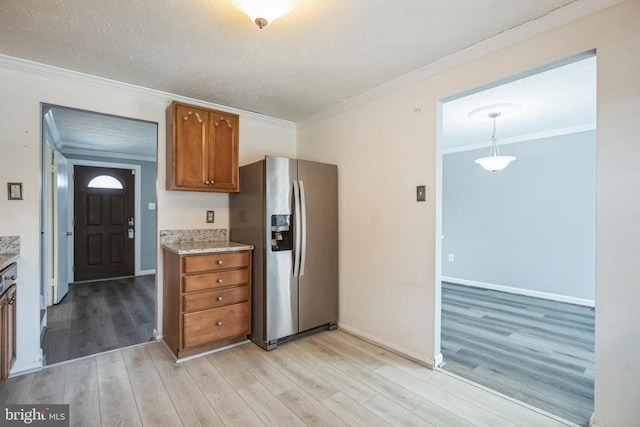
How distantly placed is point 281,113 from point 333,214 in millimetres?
1323

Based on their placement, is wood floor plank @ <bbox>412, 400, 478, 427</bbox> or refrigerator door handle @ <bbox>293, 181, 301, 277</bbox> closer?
wood floor plank @ <bbox>412, 400, 478, 427</bbox>

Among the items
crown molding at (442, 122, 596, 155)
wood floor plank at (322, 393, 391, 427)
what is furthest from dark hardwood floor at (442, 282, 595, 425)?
crown molding at (442, 122, 596, 155)

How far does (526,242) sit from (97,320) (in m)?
5.82

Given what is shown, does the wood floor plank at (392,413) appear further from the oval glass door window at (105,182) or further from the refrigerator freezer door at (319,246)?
the oval glass door window at (105,182)

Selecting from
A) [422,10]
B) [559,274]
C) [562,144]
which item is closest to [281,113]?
[422,10]

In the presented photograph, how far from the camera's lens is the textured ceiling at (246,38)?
1696 millimetres

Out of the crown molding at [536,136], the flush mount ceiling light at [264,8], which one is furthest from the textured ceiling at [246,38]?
the crown molding at [536,136]

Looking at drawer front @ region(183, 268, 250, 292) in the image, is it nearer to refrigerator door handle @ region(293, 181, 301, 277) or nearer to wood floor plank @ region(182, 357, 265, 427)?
refrigerator door handle @ region(293, 181, 301, 277)

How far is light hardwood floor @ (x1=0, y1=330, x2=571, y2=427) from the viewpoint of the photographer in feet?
5.89

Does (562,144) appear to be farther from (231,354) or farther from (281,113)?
(231,354)

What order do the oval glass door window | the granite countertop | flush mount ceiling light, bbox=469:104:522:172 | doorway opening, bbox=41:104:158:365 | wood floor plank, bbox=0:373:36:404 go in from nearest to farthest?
wood floor plank, bbox=0:373:36:404 → the granite countertop → doorway opening, bbox=41:104:158:365 → flush mount ceiling light, bbox=469:104:522:172 → the oval glass door window

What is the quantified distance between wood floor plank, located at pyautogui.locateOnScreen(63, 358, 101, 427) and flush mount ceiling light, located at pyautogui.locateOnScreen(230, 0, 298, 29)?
7.91 ft

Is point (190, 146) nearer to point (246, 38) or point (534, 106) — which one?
point (246, 38)

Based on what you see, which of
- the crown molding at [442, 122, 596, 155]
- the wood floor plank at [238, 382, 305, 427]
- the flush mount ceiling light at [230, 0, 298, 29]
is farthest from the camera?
the crown molding at [442, 122, 596, 155]
